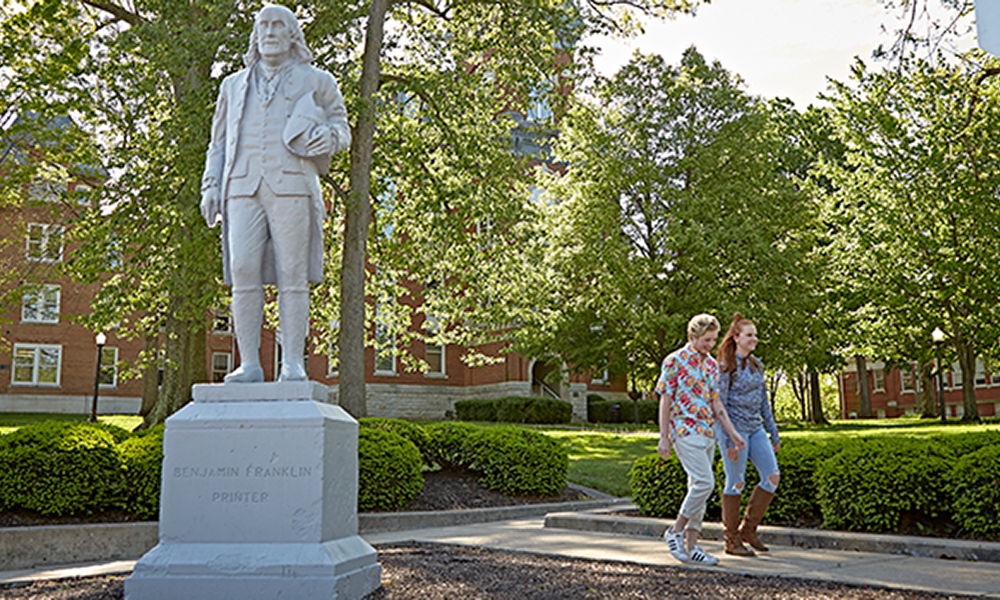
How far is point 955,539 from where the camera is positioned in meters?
7.58

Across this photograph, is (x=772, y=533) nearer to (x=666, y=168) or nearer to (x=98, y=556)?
(x=98, y=556)

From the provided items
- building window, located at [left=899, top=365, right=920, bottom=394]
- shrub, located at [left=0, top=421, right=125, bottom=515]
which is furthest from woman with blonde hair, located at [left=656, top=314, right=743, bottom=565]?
building window, located at [left=899, top=365, right=920, bottom=394]

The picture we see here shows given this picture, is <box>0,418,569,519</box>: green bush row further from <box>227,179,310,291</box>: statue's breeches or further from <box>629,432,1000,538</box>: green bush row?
<box>227,179,310,291</box>: statue's breeches

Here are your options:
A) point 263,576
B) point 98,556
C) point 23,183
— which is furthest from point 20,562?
point 23,183

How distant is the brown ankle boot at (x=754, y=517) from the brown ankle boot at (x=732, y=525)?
16cm

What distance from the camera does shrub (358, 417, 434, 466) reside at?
1252cm

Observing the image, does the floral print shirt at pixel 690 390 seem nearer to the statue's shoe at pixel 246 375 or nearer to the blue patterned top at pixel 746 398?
the blue patterned top at pixel 746 398

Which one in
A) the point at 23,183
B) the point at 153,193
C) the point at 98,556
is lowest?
the point at 98,556

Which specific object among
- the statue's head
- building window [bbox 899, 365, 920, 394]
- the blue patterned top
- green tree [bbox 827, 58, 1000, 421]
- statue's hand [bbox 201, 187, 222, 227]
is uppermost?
green tree [bbox 827, 58, 1000, 421]

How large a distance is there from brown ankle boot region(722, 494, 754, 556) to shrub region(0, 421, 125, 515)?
6348 millimetres

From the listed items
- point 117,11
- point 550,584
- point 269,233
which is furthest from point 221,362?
point 550,584

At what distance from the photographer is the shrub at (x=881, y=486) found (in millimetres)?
8008

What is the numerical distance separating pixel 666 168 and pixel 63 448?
77.1ft

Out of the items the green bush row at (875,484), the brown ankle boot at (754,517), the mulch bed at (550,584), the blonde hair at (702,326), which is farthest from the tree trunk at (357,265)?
the blonde hair at (702,326)
